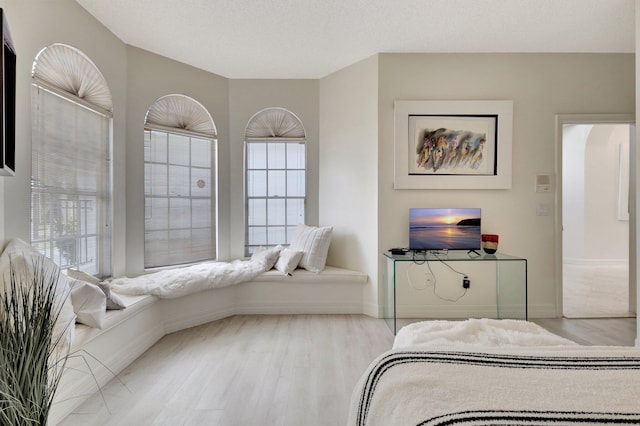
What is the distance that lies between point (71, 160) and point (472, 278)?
3836mm

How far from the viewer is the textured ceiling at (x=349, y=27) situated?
2.60 m

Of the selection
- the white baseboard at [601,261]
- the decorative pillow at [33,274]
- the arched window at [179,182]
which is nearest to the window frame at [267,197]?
the arched window at [179,182]

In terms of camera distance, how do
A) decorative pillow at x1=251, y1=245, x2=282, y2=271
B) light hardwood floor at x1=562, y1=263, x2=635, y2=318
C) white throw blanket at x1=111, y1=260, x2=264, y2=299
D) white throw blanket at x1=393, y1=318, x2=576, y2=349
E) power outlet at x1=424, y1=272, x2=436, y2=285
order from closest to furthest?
white throw blanket at x1=393, y1=318, x2=576, y2=349 < white throw blanket at x1=111, y1=260, x2=264, y2=299 < power outlet at x1=424, y1=272, x2=436, y2=285 < light hardwood floor at x1=562, y1=263, x2=635, y2=318 < decorative pillow at x1=251, y1=245, x2=282, y2=271

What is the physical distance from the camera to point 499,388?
0.81 metres

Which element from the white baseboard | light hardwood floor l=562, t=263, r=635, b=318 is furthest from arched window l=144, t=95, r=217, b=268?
the white baseboard

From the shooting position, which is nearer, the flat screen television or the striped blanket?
the striped blanket

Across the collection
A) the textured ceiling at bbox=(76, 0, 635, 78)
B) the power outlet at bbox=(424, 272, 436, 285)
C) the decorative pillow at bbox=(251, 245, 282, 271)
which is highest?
the textured ceiling at bbox=(76, 0, 635, 78)

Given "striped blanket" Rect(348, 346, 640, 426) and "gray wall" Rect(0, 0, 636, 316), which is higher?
"gray wall" Rect(0, 0, 636, 316)

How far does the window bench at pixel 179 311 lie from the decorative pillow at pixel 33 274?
6.5 inches

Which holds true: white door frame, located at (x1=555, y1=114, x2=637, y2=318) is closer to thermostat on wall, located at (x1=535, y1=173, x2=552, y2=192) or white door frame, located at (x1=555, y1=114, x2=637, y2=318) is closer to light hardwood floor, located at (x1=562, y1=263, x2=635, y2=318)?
thermostat on wall, located at (x1=535, y1=173, x2=552, y2=192)

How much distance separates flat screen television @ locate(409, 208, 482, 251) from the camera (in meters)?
3.29

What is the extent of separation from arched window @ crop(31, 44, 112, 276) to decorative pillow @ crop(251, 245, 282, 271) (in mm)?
1459

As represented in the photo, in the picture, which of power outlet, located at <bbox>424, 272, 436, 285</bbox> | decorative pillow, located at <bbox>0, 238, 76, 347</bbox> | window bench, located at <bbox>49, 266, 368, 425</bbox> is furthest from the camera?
power outlet, located at <bbox>424, 272, 436, 285</bbox>

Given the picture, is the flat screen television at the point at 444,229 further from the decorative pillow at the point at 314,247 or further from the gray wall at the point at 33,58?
the gray wall at the point at 33,58
